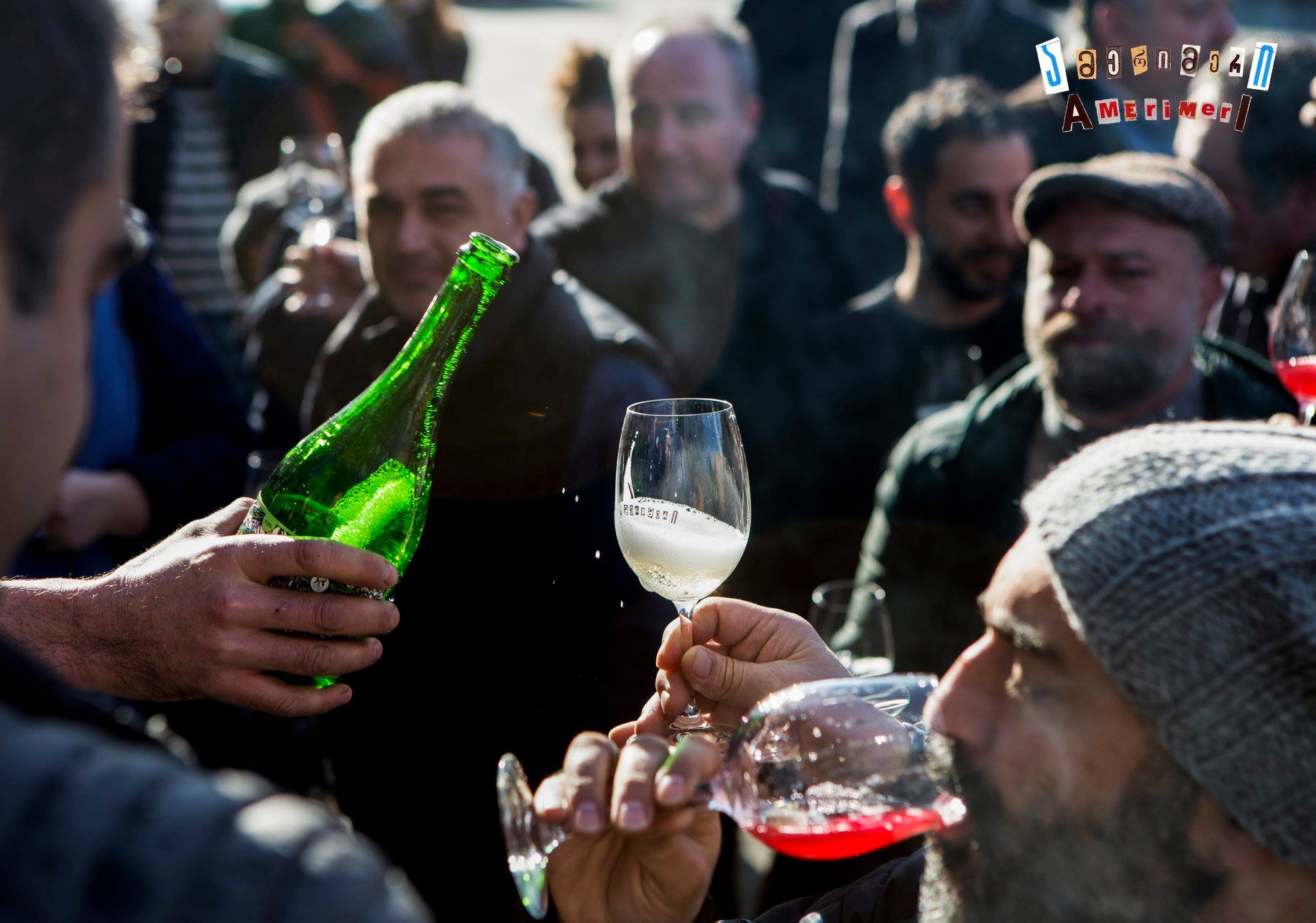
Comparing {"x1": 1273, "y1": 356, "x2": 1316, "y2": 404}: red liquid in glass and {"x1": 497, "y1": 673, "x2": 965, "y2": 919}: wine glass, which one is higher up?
{"x1": 1273, "y1": 356, "x2": 1316, "y2": 404}: red liquid in glass

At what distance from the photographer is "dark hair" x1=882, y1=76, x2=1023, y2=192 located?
4414 millimetres

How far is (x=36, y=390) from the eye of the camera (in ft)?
2.92

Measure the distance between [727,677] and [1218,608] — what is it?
30.4 inches

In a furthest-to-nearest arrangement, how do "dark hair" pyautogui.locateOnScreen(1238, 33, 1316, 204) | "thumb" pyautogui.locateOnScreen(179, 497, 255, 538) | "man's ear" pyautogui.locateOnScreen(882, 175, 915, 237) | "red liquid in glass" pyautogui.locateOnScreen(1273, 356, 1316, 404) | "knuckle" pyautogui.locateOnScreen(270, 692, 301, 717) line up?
1. "man's ear" pyautogui.locateOnScreen(882, 175, 915, 237)
2. "dark hair" pyautogui.locateOnScreen(1238, 33, 1316, 204)
3. "red liquid in glass" pyautogui.locateOnScreen(1273, 356, 1316, 404)
4. "thumb" pyautogui.locateOnScreen(179, 497, 255, 538)
5. "knuckle" pyautogui.locateOnScreen(270, 692, 301, 717)

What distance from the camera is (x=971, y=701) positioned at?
138 centimetres

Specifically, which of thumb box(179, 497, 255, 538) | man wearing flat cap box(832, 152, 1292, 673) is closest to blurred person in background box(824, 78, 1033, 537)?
man wearing flat cap box(832, 152, 1292, 673)

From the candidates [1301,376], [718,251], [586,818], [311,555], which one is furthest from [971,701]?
[718,251]

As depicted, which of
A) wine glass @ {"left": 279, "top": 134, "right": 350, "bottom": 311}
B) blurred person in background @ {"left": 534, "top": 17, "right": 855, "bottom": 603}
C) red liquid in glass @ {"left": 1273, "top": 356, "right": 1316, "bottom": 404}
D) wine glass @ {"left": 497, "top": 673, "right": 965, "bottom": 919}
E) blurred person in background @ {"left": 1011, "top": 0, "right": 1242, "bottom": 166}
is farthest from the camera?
blurred person in background @ {"left": 1011, "top": 0, "right": 1242, "bottom": 166}

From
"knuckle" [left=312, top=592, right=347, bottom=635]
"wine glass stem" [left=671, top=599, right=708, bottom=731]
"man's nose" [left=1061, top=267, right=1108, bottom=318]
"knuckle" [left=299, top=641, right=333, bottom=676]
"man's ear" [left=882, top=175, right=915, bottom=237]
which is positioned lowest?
"wine glass stem" [left=671, top=599, right=708, bottom=731]

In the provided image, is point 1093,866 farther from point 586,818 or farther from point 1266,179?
point 1266,179

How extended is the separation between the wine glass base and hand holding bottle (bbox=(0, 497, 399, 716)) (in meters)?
0.38

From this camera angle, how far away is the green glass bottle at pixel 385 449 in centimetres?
204

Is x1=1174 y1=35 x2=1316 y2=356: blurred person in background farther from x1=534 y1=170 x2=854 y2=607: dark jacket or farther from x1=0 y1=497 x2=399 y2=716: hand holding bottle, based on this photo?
x1=0 y1=497 x2=399 y2=716: hand holding bottle

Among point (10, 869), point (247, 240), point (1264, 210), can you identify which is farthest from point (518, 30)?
point (10, 869)
